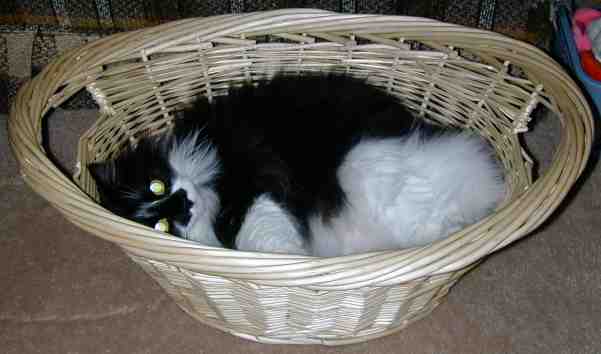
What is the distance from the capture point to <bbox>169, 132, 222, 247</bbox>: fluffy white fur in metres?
1.22

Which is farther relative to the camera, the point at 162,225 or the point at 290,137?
the point at 290,137

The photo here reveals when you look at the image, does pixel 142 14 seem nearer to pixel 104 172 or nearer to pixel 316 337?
pixel 104 172

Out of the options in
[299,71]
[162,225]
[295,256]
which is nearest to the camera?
[295,256]

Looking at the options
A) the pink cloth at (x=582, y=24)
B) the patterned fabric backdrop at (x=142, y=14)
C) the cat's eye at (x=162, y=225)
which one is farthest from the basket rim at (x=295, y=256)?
the pink cloth at (x=582, y=24)

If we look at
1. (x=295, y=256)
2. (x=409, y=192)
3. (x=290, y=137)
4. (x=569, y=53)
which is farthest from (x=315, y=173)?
(x=569, y=53)

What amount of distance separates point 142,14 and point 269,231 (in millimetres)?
1051

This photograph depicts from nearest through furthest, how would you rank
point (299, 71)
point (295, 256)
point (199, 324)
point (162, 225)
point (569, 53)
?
point (295, 256) → point (162, 225) → point (199, 324) → point (299, 71) → point (569, 53)

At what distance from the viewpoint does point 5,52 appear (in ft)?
6.04

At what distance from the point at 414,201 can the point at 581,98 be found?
0.45 meters

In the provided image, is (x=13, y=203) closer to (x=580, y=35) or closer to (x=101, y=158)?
(x=101, y=158)

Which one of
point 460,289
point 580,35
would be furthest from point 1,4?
point 580,35

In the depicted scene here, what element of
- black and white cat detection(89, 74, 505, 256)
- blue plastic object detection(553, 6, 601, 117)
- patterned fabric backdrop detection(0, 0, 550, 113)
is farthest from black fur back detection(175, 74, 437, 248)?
blue plastic object detection(553, 6, 601, 117)

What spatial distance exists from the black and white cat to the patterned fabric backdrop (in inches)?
22.6

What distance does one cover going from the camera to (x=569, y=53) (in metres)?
1.81
